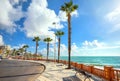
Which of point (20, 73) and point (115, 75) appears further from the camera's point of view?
point (20, 73)

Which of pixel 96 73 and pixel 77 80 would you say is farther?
pixel 96 73

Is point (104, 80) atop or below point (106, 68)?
below

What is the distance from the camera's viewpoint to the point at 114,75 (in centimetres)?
1669

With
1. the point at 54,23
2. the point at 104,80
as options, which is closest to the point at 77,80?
Answer: the point at 104,80

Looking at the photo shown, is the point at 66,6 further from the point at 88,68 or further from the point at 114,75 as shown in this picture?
Result: the point at 114,75

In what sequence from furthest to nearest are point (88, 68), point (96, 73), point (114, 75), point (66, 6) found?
point (66, 6), point (88, 68), point (96, 73), point (114, 75)

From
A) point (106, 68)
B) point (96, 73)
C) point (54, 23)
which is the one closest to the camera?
point (106, 68)

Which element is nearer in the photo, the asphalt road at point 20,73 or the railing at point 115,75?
the railing at point 115,75

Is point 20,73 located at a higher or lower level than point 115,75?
lower

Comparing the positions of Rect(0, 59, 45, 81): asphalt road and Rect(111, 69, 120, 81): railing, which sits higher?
Rect(111, 69, 120, 81): railing

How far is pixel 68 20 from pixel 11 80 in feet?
74.3

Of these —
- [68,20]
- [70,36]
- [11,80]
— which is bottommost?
[11,80]

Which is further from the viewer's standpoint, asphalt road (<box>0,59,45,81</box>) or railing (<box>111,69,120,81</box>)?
asphalt road (<box>0,59,45,81</box>)

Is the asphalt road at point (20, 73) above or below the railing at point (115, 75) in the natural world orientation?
below
